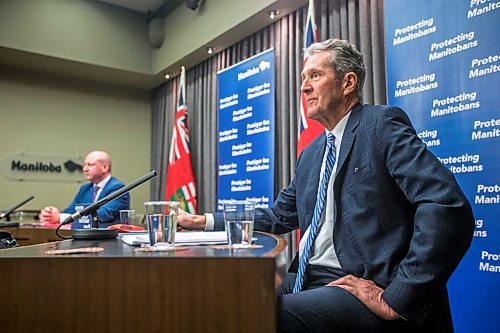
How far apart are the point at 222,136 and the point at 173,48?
4.87 feet

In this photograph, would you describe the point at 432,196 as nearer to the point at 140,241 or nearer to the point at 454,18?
the point at 140,241

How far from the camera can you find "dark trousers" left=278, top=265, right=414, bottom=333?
1029 millimetres

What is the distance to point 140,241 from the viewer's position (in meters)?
1.09

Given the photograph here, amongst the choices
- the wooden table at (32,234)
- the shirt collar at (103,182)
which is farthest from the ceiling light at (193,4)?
the wooden table at (32,234)

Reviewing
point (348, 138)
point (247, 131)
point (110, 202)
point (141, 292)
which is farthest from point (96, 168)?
point (141, 292)

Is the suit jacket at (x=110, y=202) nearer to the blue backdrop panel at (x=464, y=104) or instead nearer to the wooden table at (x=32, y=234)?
the wooden table at (x=32, y=234)

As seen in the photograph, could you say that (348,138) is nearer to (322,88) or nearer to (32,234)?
(322,88)

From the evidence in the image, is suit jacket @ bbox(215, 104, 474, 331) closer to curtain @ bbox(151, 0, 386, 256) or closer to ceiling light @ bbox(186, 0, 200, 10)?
curtain @ bbox(151, 0, 386, 256)

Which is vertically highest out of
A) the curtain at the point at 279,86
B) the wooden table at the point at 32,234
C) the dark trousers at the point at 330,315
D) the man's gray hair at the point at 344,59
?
the curtain at the point at 279,86

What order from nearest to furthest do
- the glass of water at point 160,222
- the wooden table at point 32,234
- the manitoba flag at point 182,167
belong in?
the glass of water at point 160,222 → the wooden table at point 32,234 → the manitoba flag at point 182,167

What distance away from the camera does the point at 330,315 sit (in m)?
1.07

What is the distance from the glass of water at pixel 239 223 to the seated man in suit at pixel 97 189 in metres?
2.56

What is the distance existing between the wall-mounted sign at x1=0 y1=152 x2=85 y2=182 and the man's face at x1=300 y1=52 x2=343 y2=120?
15.4 ft

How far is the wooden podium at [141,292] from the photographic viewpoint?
72 centimetres
